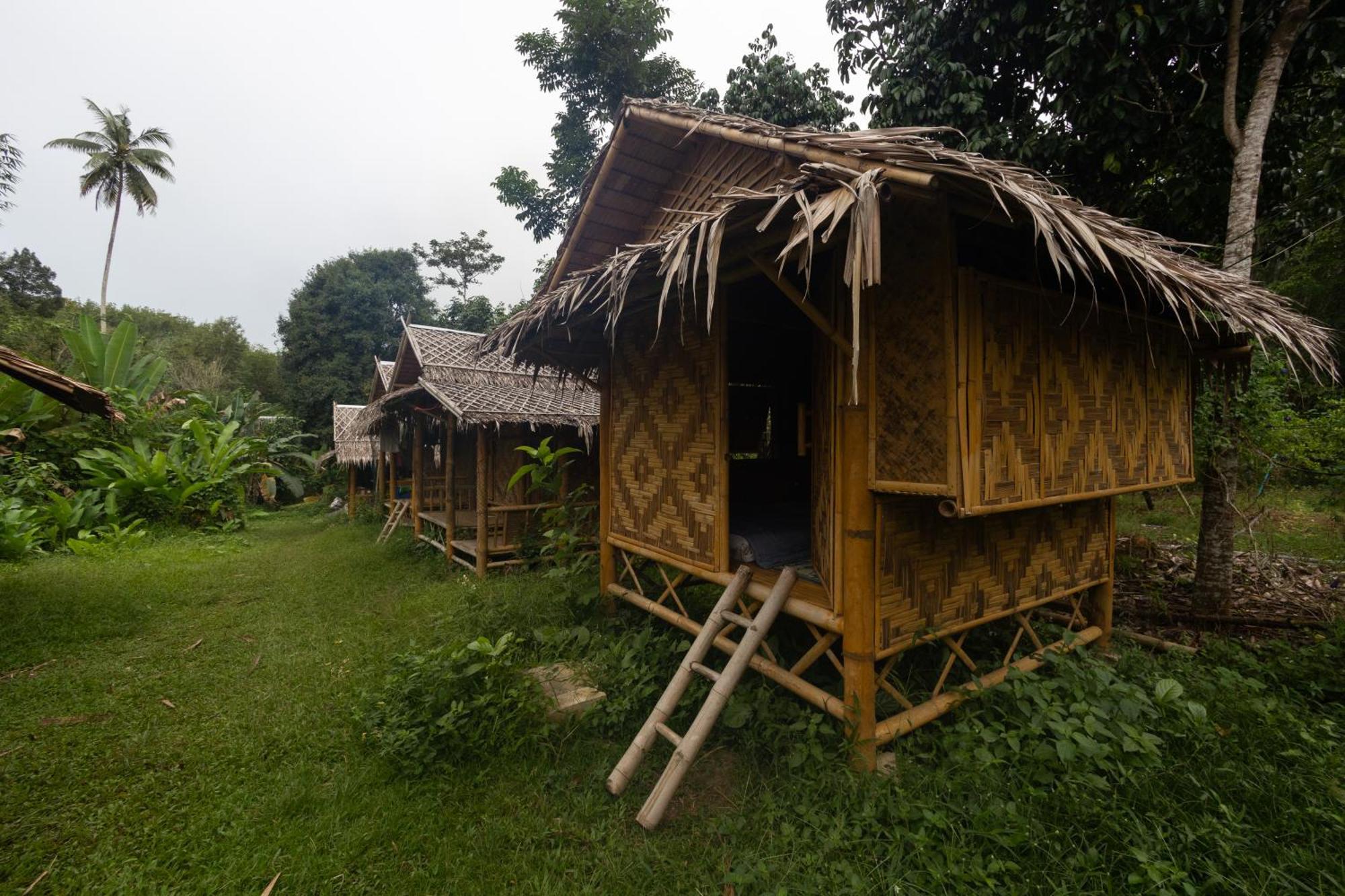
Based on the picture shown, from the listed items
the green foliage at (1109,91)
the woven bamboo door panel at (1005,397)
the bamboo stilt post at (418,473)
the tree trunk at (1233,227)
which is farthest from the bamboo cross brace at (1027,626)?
the bamboo stilt post at (418,473)

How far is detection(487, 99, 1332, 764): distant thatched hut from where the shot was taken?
2.24 metres

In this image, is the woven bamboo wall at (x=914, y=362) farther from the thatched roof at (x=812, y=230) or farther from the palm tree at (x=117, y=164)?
the palm tree at (x=117, y=164)

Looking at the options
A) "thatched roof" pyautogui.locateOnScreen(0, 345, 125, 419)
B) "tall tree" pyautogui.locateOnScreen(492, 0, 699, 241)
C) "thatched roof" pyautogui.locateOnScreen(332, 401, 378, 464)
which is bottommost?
"thatched roof" pyautogui.locateOnScreen(332, 401, 378, 464)

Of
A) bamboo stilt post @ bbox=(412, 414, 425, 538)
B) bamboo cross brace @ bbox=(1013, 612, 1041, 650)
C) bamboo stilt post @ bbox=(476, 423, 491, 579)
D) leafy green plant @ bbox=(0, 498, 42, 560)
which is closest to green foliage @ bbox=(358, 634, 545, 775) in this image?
bamboo cross brace @ bbox=(1013, 612, 1041, 650)

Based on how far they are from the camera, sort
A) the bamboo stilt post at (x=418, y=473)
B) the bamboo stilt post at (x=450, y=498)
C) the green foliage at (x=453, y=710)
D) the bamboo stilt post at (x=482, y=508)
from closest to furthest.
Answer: the green foliage at (x=453, y=710) < the bamboo stilt post at (x=482, y=508) < the bamboo stilt post at (x=450, y=498) < the bamboo stilt post at (x=418, y=473)

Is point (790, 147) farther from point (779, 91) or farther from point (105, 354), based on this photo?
point (105, 354)

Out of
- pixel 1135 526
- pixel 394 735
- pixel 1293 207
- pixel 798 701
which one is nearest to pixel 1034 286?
pixel 798 701

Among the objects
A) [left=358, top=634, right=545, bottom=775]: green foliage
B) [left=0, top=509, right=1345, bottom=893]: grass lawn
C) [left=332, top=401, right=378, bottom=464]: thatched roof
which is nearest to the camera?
[left=0, top=509, right=1345, bottom=893]: grass lawn

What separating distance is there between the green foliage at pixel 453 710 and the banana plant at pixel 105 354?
38.4 feet

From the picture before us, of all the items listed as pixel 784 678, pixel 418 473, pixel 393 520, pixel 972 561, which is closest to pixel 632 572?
pixel 784 678

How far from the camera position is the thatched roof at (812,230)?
6.01ft

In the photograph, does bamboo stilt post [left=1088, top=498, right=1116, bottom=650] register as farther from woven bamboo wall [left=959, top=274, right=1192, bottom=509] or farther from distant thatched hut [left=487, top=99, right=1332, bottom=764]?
woven bamboo wall [left=959, top=274, right=1192, bottom=509]

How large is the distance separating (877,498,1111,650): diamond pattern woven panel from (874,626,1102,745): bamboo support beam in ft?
1.17

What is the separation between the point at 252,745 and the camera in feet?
11.3
